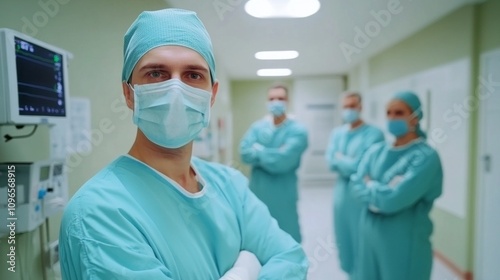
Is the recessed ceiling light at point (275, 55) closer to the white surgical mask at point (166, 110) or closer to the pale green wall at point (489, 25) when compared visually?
the white surgical mask at point (166, 110)

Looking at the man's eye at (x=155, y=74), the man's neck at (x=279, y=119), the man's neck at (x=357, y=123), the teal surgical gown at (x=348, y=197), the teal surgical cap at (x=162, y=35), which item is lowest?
Result: the teal surgical gown at (x=348, y=197)

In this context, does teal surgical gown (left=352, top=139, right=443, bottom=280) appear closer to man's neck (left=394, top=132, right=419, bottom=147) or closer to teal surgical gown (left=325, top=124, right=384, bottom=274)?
man's neck (left=394, top=132, right=419, bottom=147)

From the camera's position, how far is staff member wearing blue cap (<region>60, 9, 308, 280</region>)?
1.90 ft

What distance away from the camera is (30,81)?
954mm

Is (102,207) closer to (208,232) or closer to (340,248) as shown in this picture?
(208,232)

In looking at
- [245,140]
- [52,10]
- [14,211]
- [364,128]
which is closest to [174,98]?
[14,211]

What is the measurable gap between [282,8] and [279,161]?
125 centimetres

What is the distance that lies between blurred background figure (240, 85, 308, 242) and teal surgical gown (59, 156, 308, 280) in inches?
61.8

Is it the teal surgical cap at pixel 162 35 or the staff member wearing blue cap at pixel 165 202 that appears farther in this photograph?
the teal surgical cap at pixel 162 35

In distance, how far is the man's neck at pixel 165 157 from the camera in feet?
2.50

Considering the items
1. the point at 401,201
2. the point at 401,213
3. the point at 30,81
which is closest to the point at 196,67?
the point at 30,81

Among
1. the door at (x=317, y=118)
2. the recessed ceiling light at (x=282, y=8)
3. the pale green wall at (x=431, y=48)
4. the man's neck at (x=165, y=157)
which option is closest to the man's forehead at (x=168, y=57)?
the man's neck at (x=165, y=157)

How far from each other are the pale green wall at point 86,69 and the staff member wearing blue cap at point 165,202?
47cm

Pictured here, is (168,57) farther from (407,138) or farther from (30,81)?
(407,138)
